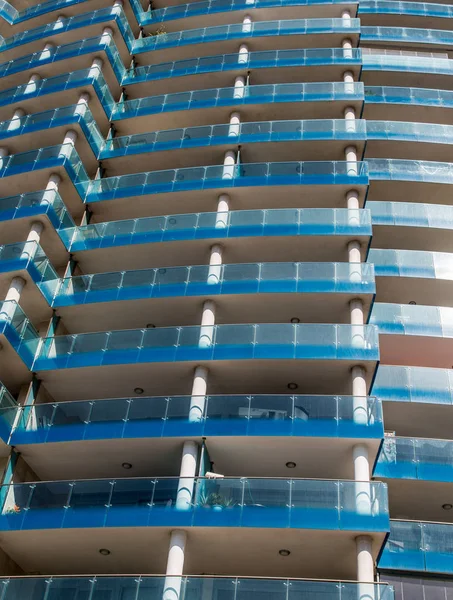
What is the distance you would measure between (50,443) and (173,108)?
20146 mm

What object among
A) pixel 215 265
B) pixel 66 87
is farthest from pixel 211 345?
pixel 66 87

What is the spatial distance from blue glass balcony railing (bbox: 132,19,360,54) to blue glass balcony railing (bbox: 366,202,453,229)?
12610 millimetres

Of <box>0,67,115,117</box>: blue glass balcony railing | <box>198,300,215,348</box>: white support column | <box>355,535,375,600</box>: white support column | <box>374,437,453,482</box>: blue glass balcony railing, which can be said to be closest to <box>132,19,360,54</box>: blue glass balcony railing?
<box>0,67,115,117</box>: blue glass balcony railing

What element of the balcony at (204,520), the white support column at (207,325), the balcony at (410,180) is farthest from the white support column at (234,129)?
the balcony at (204,520)

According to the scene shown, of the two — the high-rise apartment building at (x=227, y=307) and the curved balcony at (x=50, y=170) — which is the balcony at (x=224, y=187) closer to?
the high-rise apartment building at (x=227, y=307)

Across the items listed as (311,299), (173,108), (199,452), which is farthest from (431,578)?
(173,108)

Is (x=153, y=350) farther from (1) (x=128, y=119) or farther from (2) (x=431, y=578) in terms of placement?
(1) (x=128, y=119)

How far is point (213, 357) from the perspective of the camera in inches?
1141

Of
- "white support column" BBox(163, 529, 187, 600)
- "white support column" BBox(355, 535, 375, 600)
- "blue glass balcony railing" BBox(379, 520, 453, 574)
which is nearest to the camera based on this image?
"white support column" BBox(163, 529, 187, 600)

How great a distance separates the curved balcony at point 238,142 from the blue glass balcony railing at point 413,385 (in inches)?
466

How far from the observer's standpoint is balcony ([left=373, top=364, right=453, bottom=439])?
1178 inches

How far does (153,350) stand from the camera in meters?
29.8

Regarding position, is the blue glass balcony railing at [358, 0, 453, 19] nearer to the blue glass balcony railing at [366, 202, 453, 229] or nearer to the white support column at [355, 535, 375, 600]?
the blue glass balcony railing at [366, 202, 453, 229]

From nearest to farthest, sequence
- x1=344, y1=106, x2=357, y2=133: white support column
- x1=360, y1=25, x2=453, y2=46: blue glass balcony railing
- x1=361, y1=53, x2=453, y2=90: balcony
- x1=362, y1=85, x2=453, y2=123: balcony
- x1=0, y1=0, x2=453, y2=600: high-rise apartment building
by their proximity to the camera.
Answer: x1=0, y1=0, x2=453, y2=600: high-rise apartment building < x1=344, y1=106, x2=357, y2=133: white support column < x1=362, y1=85, x2=453, y2=123: balcony < x1=361, y1=53, x2=453, y2=90: balcony < x1=360, y1=25, x2=453, y2=46: blue glass balcony railing
